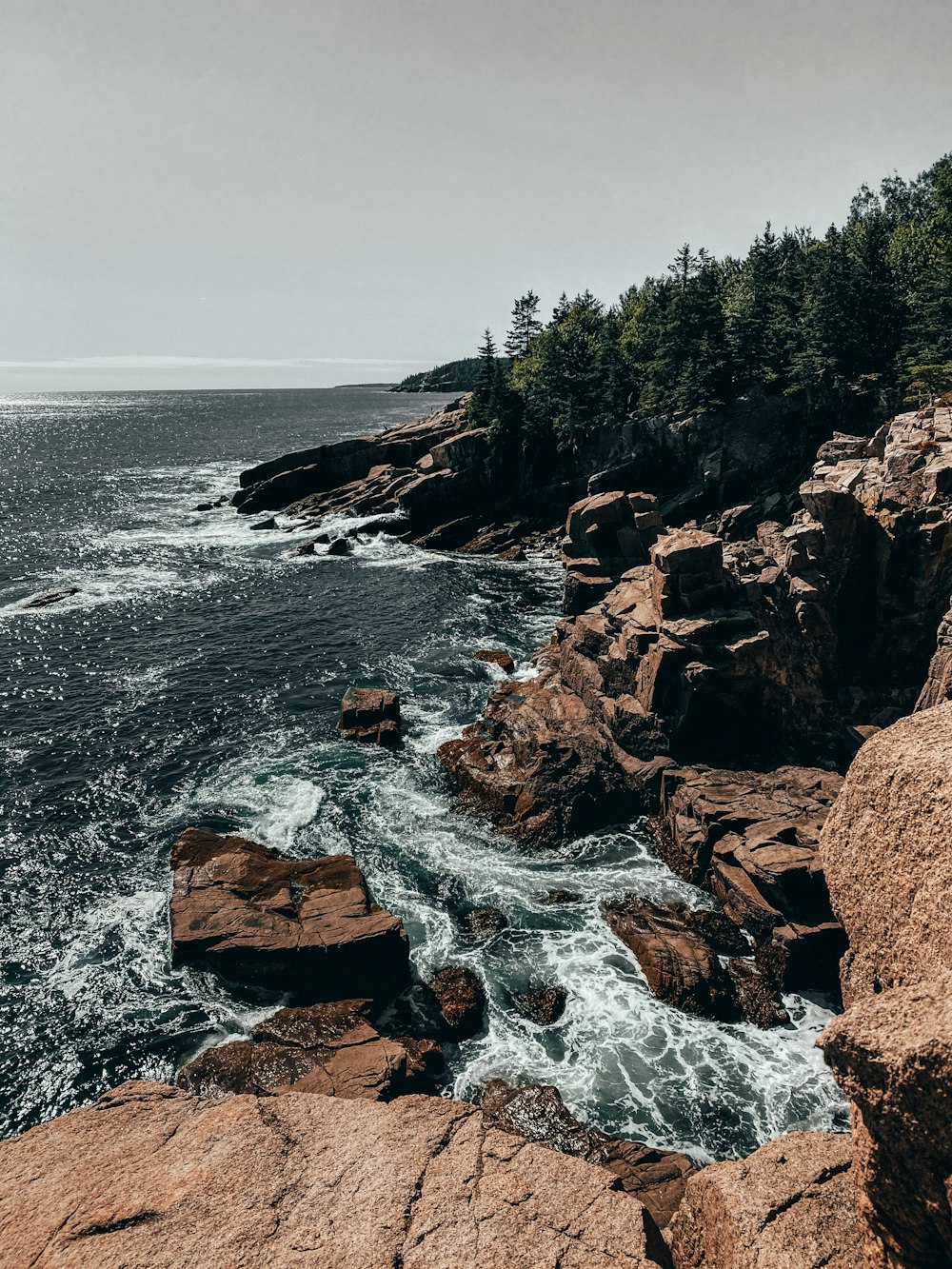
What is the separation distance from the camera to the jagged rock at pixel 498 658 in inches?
1847

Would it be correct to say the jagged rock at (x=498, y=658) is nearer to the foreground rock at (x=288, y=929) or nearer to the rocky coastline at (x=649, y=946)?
the rocky coastline at (x=649, y=946)

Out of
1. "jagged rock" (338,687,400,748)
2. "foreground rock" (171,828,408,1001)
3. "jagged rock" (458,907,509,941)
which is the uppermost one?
"jagged rock" (338,687,400,748)

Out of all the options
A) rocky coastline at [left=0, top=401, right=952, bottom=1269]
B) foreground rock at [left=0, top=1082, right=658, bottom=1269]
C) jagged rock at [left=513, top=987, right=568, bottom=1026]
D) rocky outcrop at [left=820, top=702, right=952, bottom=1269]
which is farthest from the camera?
jagged rock at [left=513, top=987, right=568, bottom=1026]

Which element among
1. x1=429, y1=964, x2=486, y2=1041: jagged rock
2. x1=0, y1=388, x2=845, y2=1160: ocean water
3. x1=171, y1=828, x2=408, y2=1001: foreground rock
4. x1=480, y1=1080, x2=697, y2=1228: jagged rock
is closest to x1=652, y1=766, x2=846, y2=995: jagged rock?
x1=0, y1=388, x2=845, y2=1160: ocean water

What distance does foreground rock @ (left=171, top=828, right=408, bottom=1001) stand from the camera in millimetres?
21984

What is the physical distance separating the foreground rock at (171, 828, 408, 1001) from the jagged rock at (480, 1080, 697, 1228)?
5469 mm

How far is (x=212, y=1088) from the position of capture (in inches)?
732

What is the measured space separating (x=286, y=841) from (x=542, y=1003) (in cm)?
1355

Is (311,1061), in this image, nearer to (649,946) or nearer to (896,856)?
(649,946)

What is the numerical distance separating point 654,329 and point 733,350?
825 inches

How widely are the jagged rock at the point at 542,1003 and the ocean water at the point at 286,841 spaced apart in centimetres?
34

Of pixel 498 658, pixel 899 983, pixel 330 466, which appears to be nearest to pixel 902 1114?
pixel 899 983

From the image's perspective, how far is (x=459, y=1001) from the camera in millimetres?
22047

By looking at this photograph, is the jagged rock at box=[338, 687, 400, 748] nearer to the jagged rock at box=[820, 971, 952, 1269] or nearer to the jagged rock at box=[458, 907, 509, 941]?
the jagged rock at box=[458, 907, 509, 941]
